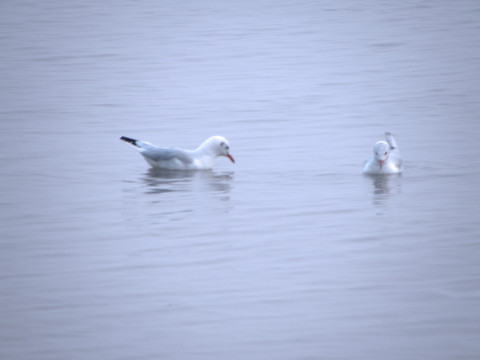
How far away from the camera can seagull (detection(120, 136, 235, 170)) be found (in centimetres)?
1255

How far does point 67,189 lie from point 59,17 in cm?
2643

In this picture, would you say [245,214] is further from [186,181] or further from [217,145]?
[217,145]

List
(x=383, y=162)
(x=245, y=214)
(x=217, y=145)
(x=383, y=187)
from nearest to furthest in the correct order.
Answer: (x=245, y=214)
(x=383, y=187)
(x=383, y=162)
(x=217, y=145)

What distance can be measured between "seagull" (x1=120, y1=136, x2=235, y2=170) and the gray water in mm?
179

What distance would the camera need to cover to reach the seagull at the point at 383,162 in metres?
11.9

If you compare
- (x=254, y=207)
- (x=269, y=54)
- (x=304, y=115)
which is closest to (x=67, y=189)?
(x=254, y=207)

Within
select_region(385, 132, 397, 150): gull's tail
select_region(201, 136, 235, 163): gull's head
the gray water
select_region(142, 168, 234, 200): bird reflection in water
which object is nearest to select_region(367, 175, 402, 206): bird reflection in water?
the gray water

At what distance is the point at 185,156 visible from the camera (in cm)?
1256

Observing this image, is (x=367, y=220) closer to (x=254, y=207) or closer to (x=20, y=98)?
(x=254, y=207)

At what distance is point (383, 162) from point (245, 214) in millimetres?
2689

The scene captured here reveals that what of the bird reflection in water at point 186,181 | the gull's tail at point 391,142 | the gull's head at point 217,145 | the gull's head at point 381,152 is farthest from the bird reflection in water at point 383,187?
the gull's head at point 217,145

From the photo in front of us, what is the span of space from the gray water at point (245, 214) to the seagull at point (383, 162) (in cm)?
23

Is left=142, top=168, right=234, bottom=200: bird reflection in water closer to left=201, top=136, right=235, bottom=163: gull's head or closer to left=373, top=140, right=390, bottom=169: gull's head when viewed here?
left=201, top=136, right=235, bottom=163: gull's head

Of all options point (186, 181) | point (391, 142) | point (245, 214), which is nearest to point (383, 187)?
point (391, 142)
